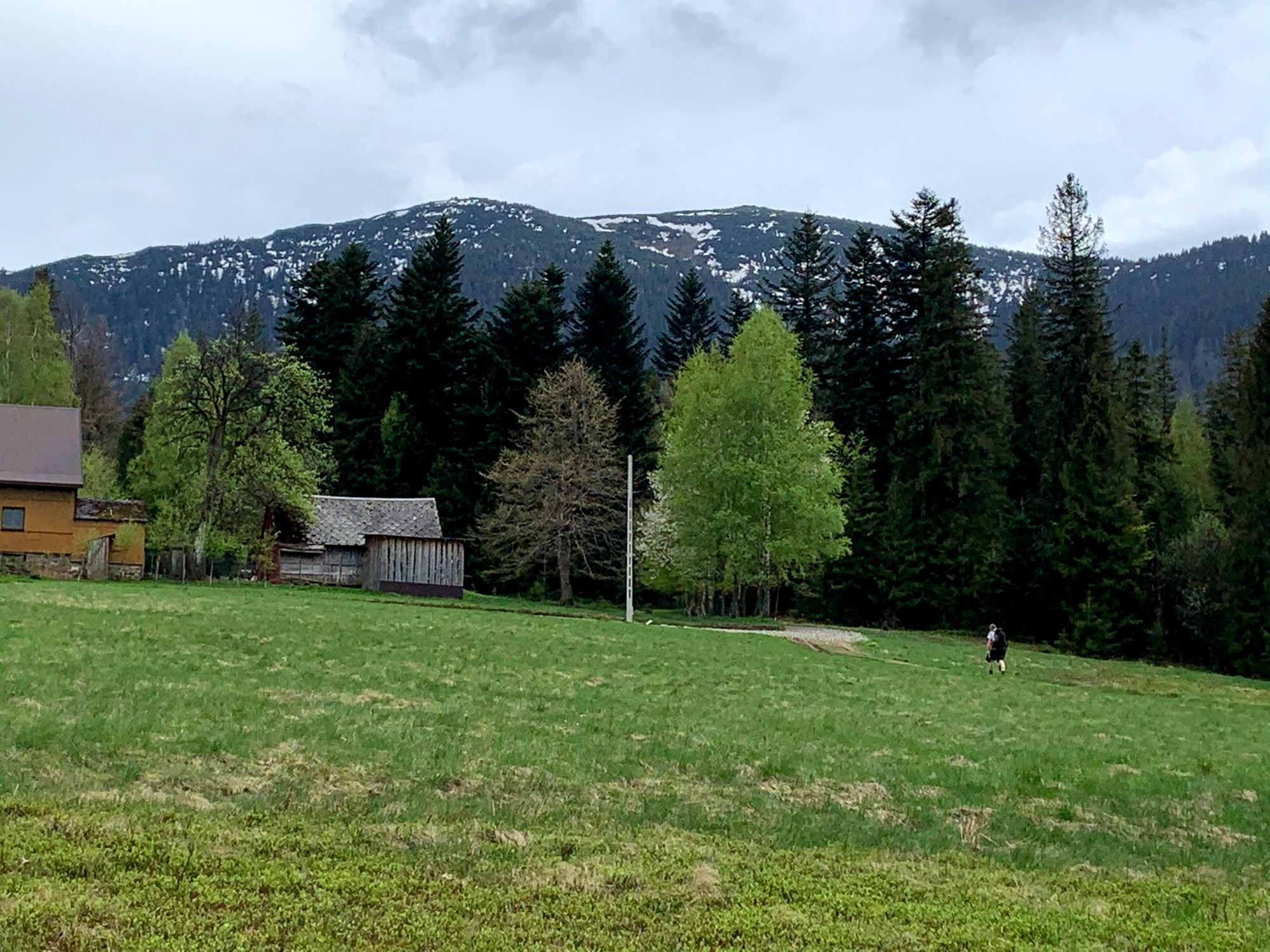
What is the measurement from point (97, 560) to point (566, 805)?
140ft

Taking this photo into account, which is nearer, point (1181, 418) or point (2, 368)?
point (2, 368)

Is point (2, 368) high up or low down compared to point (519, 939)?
up

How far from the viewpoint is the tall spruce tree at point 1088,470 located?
52.8m

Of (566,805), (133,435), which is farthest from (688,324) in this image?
(566,805)

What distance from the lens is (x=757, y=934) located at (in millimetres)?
7000

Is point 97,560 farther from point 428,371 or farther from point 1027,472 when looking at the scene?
point 1027,472

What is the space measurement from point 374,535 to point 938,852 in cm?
5064

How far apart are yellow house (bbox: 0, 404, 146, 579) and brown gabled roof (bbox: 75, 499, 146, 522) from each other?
2.11 ft

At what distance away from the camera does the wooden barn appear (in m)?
57.7

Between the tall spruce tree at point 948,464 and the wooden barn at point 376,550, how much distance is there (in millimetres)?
23661

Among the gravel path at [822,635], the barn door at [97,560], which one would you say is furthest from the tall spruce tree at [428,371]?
the gravel path at [822,635]

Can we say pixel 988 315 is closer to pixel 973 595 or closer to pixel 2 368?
pixel 973 595

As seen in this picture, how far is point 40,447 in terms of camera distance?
158ft

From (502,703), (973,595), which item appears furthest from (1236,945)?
(973,595)
